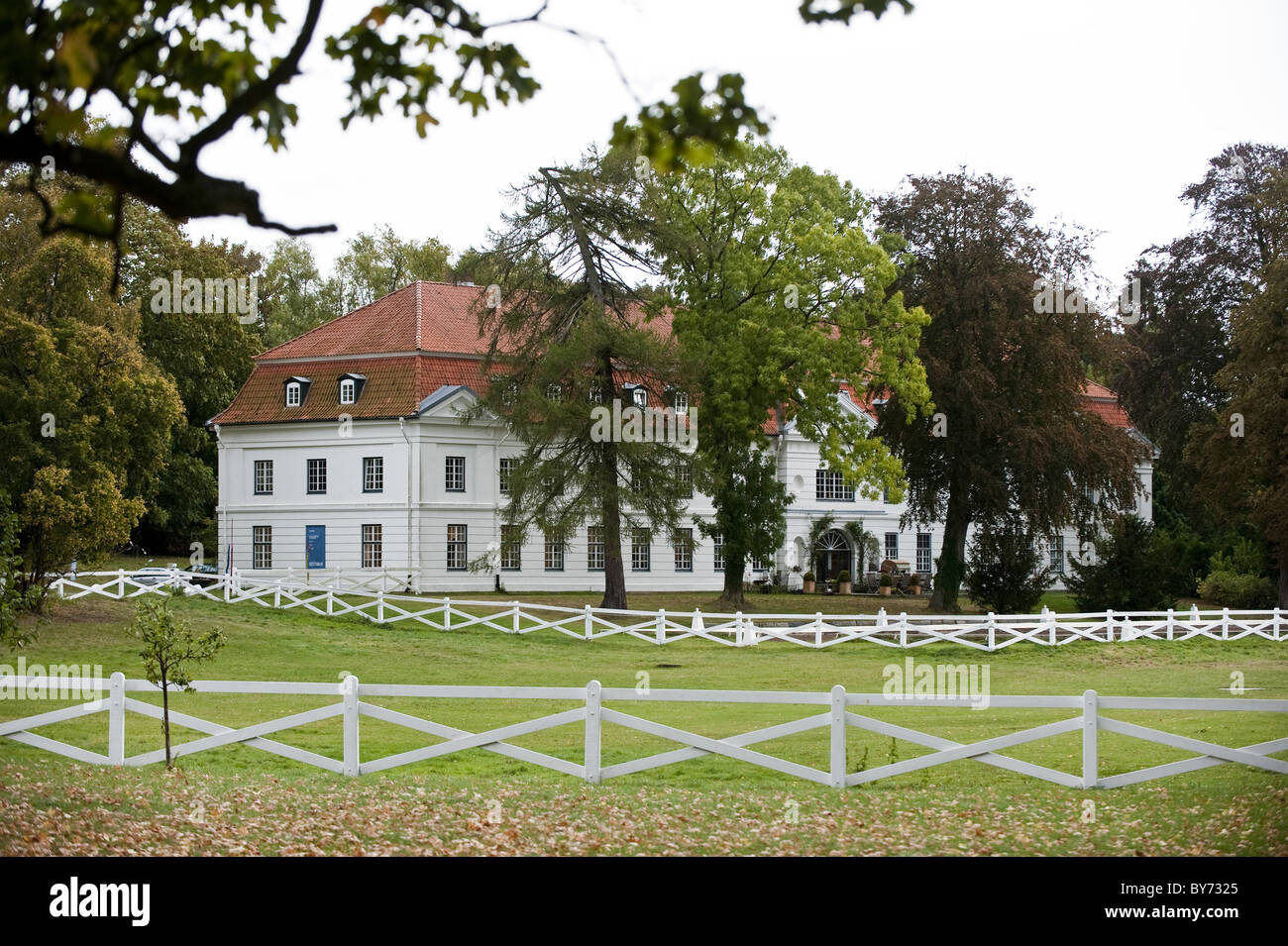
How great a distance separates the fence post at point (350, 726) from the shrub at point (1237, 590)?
39.3 m

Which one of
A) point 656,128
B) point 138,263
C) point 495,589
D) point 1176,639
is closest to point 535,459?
point 495,589

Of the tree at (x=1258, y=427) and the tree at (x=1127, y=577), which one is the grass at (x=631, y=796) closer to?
the tree at (x=1127, y=577)

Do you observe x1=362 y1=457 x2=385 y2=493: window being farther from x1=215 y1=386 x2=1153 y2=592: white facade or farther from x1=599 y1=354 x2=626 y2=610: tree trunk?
x1=599 y1=354 x2=626 y2=610: tree trunk

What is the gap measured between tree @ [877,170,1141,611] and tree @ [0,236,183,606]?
21.5m

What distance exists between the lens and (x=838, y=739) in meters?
13.6

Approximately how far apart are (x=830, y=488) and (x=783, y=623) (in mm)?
22664

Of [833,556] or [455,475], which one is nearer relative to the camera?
[455,475]

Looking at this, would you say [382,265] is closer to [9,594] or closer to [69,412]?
[69,412]

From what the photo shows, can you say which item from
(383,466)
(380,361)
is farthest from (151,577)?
(380,361)

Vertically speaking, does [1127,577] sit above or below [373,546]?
below

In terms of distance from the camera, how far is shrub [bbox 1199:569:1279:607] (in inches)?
1823

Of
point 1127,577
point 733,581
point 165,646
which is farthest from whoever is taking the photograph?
point 733,581

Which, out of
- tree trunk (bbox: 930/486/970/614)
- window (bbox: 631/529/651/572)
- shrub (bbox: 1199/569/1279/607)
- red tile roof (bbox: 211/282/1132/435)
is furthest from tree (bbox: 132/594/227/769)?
shrub (bbox: 1199/569/1279/607)

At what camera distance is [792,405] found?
44.1 m
